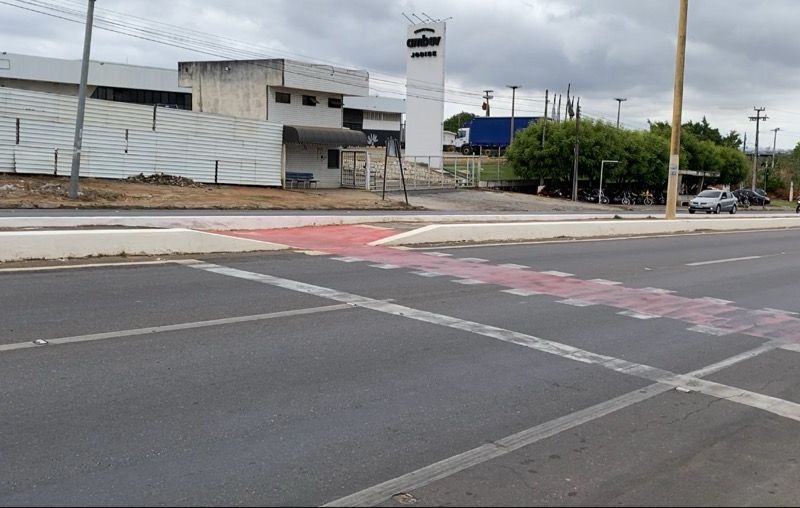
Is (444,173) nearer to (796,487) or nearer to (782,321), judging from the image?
(782,321)

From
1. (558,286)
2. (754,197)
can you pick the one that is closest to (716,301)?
(558,286)

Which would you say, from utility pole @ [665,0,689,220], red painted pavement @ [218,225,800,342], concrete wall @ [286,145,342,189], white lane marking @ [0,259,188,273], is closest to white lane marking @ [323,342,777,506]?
red painted pavement @ [218,225,800,342]

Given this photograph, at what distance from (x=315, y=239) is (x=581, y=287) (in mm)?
6592

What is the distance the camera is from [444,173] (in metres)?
54.7

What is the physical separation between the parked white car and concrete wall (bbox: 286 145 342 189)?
72.8 feet

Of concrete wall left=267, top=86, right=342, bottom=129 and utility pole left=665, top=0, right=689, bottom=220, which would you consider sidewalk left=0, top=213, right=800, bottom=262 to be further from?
concrete wall left=267, top=86, right=342, bottom=129

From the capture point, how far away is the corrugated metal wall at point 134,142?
3100 cm

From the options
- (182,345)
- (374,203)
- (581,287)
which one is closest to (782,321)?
(581,287)

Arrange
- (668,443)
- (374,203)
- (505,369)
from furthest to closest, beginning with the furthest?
(374,203), (505,369), (668,443)

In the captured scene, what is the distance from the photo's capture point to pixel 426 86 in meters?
55.2

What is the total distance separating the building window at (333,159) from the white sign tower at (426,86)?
11161 mm

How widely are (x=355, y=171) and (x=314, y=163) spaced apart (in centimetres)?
382

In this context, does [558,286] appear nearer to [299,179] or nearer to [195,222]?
[195,222]

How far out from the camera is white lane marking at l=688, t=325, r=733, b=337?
28.2 feet
